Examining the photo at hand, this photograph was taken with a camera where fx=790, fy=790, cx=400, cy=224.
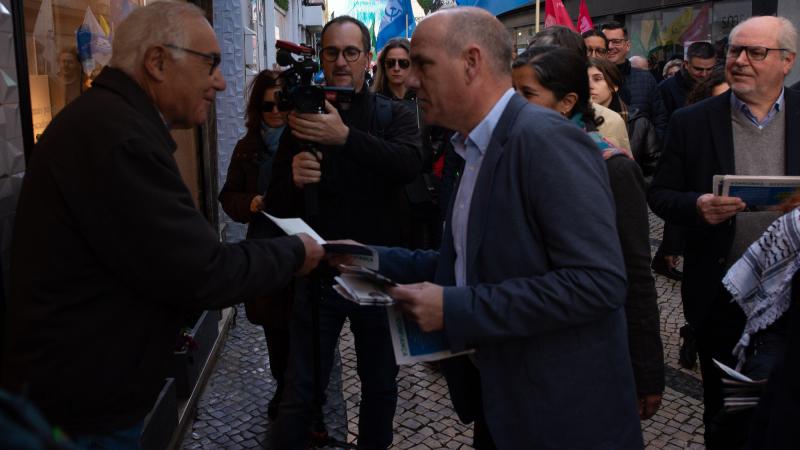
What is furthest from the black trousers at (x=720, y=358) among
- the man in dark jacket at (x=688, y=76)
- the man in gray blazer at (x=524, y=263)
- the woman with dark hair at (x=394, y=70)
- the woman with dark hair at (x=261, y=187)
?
the man in dark jacket at (x=688, y=76)

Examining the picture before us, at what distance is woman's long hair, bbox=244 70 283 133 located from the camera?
4.65 metres

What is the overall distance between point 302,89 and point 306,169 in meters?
0.31

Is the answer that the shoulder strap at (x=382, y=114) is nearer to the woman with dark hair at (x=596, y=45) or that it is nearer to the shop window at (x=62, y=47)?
the shop window at (x=62, y=47)

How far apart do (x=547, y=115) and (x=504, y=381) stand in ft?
2.29

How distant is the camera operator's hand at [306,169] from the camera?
3107 mm

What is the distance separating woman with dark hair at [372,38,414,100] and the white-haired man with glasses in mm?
2817

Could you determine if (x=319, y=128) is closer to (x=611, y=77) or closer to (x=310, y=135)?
(x=310, y=135)

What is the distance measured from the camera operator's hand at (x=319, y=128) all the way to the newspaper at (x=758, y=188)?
4.95 ft

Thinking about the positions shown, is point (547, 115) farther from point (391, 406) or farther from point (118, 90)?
point (391, 406)

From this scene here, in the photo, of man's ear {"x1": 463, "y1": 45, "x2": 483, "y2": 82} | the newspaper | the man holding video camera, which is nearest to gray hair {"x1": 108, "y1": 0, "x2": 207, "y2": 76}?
man's ear {"x1": 463, "y1": 45, "x2": 483, "y2": 82}

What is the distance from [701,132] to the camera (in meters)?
3.47

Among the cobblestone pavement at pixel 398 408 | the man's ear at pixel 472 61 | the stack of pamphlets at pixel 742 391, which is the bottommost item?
the cobblestone pavement at pixel 398 408

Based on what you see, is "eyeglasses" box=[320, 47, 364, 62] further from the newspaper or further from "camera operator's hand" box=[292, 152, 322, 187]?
the newspaper

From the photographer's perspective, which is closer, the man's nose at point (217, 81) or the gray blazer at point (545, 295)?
the gray blazer at point (545, 295)
